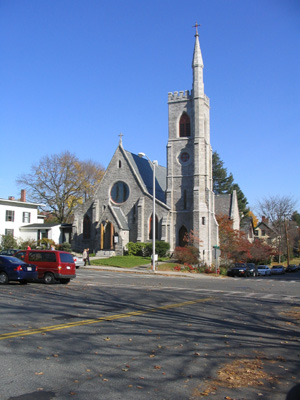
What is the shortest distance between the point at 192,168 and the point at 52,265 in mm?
29321

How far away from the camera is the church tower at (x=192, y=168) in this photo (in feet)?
151

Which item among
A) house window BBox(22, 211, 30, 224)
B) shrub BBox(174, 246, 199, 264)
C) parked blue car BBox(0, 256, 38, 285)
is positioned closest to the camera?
parked blue car BBox(0, 256, 38, 285)

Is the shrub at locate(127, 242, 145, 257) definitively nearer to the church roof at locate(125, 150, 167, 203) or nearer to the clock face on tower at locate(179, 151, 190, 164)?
the church roof at locate(125, 150, 167, 203)

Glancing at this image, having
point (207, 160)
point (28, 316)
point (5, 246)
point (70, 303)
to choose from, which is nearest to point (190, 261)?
point (207, 160)

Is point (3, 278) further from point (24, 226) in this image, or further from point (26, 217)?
point (26, 217)

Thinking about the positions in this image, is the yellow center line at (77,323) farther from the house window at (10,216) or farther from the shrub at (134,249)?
the house window at (10,216)

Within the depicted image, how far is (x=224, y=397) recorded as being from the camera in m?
5.52

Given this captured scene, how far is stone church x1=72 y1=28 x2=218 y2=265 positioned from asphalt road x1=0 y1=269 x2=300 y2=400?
1263 inches

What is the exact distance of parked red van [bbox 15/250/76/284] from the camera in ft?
67.4

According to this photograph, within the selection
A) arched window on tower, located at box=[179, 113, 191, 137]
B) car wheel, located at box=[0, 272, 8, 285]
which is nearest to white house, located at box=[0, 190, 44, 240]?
arched window on tower, located at box=[179, 113, 191, 137]

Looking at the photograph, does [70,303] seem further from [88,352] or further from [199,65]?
[199,65]

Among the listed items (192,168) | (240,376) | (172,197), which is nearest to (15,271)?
(240,376)

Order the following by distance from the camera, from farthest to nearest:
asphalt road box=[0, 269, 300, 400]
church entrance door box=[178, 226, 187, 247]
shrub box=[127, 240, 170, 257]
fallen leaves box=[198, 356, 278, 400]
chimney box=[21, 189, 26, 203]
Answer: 1. chimney box=[21, 189, 26, 203]
2. church entrance door box=[178, 226, 187, 247]
3. shrub box=[127, 240, 170, 257]
4. fallen leaves box=[198, 356, 278, 400]
5. asphalt road box=[0, 269, 300, 400]

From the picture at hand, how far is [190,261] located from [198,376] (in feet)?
112
